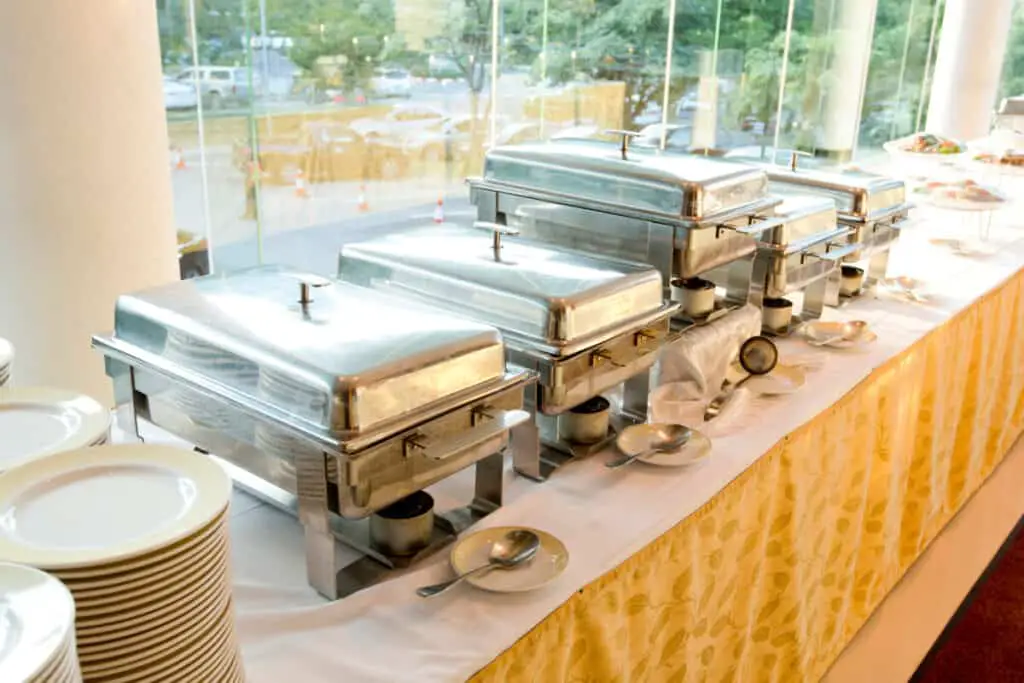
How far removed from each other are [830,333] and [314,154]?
2062 millimetres

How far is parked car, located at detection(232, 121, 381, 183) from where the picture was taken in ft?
9.93

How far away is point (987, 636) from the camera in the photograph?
1.95 meters

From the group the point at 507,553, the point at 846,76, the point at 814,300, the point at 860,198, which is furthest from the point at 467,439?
the point at 846,76

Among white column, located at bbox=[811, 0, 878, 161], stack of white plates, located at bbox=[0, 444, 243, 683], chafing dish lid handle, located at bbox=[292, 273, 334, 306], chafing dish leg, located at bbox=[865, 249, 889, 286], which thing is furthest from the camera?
white column, located at bbox=[811, 0, 878, 161]

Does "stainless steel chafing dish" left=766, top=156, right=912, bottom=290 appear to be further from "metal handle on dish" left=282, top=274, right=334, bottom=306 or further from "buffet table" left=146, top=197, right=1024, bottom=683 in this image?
"metal handle on dish" left=282, top=274, right=334, bottom=306

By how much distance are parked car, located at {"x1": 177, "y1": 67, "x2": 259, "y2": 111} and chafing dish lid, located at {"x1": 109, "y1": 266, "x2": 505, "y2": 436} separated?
180 cm

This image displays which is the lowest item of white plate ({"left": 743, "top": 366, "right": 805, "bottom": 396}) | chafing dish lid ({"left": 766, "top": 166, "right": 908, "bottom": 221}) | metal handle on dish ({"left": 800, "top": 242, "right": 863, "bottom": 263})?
white plate ({"left": 743, "top": 366, "right": 805, "bottom": 396})

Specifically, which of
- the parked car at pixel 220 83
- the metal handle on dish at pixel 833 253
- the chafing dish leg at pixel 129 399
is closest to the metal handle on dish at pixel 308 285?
the chafing dish leg at pixel 129 399

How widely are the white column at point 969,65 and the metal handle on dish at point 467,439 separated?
4400mm

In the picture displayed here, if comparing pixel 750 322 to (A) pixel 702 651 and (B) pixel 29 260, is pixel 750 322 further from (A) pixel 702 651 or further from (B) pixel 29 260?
(B) pixel 29 260

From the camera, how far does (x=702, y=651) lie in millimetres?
1231

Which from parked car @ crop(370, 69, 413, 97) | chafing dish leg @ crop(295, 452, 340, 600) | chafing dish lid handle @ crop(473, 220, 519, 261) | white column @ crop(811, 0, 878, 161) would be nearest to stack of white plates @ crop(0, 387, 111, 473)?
chafing dish leg @ crop(295, 452, 340, 600)

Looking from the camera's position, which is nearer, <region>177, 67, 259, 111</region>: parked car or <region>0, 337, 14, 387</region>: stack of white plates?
<region>0, 337, 14, 387</region>: stack of white plates

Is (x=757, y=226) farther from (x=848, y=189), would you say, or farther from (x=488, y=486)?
(x=488, y=486)
